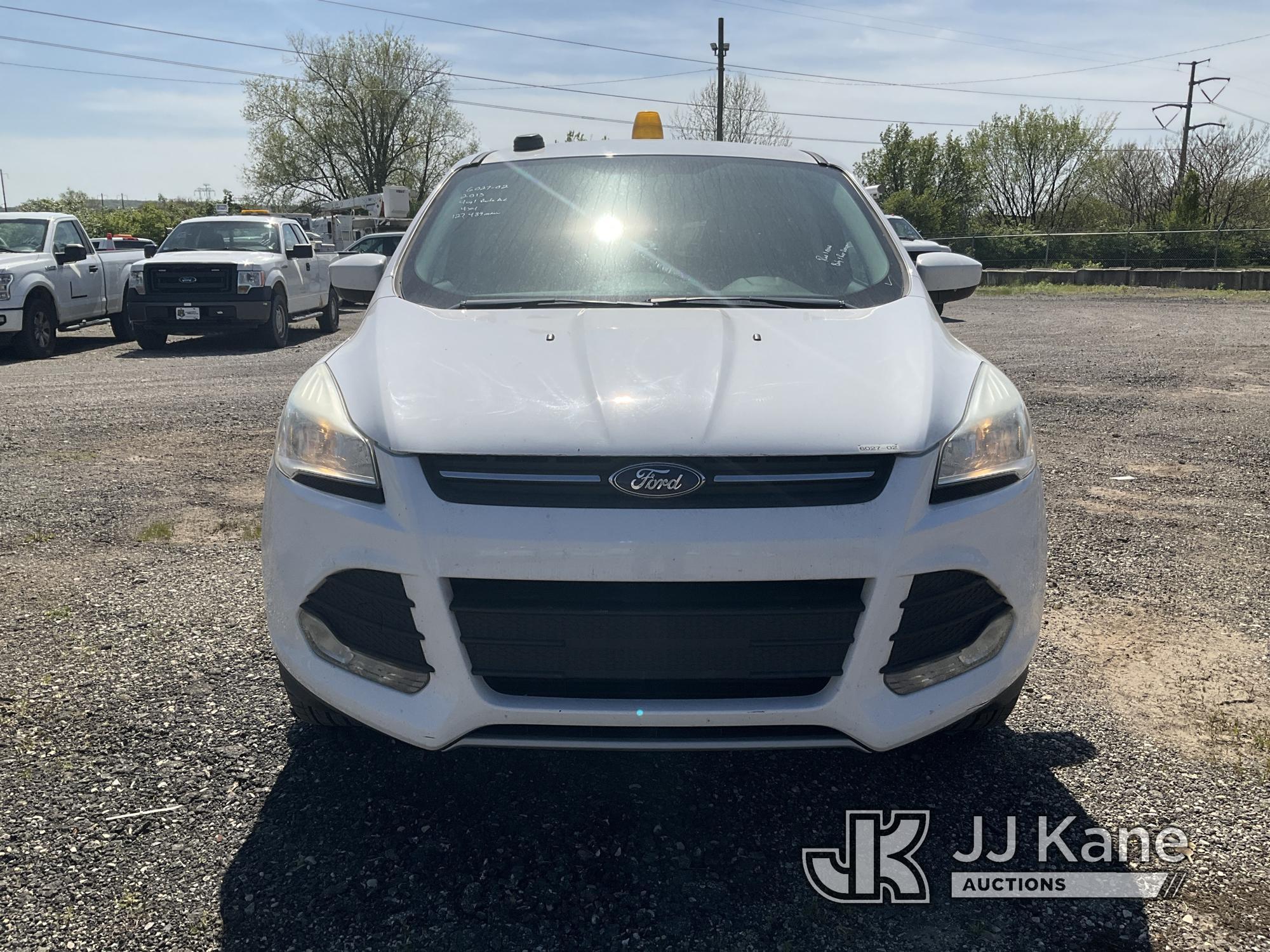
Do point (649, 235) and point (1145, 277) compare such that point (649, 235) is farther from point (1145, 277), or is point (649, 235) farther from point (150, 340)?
point (1145, 277)

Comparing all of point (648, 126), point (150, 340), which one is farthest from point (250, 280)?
point (648, 126)

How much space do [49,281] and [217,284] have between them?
6.81 feet

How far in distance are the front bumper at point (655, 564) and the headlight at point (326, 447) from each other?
4cm

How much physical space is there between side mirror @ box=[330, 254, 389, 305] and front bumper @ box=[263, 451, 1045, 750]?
1.45m

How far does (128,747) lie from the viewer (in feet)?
9.12

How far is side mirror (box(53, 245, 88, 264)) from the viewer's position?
13.6 meters

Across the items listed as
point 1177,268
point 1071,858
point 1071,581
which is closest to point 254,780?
point 1071,858

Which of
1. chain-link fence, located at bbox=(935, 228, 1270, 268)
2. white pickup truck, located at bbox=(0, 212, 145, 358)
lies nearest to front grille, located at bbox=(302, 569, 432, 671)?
white pickup truck, located at bbox=(0, 212, 145, 358)

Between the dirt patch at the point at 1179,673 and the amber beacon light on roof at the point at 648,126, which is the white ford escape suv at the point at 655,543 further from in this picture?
the amber beacon light on roof at the point at 648,126

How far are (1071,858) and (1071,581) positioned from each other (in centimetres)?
202

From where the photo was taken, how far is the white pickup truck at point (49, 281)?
499 inches

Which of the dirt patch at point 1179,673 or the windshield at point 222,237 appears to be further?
the windshield at point 222,237

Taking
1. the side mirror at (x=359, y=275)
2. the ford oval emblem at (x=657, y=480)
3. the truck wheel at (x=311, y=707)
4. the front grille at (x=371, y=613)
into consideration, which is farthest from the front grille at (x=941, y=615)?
the side mirror at (x=359, y=275)

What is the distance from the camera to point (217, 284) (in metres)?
13.7
